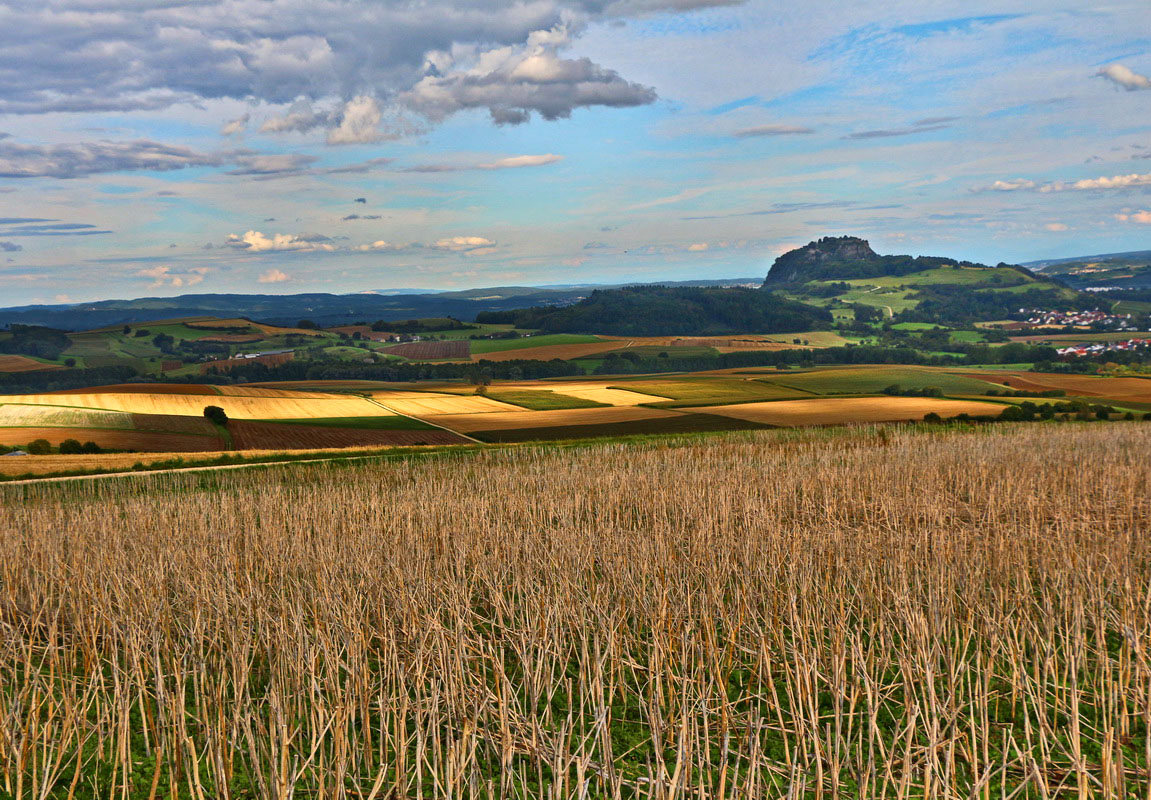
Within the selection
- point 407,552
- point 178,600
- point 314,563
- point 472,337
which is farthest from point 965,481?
point 472,337

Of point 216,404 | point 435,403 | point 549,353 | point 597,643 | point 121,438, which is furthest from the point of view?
point 549,353

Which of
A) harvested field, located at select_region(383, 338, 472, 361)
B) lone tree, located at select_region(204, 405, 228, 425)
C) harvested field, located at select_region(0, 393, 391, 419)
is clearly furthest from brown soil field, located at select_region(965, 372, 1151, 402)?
harvested field, located at select_region(383, 338, 472, 361)

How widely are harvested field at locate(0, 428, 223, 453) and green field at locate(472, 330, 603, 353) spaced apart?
73.8 m

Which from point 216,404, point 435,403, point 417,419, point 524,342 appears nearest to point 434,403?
point 435,403

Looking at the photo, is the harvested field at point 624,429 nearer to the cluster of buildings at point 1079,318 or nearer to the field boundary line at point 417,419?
the field boundary line at point 417,419

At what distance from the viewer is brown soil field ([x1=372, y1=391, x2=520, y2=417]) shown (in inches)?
2557

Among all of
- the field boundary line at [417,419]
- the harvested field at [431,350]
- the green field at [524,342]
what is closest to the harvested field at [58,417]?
the field boundary line at [417,419]

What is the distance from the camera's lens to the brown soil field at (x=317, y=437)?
47.4 m

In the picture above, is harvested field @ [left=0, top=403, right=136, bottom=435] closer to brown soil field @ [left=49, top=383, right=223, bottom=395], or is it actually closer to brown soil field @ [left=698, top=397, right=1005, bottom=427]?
brown soil field @ [left=49, top=383, right=223, bottom=395]

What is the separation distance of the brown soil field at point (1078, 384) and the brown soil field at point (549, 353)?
5207 centimetres

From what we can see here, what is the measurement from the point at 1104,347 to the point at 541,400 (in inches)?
3215

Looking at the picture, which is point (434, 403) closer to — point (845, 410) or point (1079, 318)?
point (845, 410)

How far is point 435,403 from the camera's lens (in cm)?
6950

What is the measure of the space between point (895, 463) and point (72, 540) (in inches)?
813
